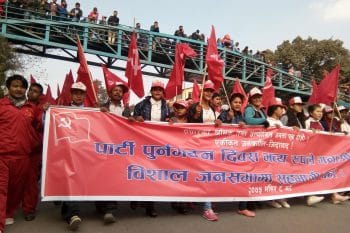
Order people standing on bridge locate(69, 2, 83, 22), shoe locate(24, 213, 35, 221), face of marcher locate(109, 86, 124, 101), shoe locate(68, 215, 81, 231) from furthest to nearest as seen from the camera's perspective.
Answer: people standing on bridge locate(69, 2, 83, 22) < face of marcher locate(109, 86, 124, 101) < shoe locate(24, 213, 35, 221) < shoe locate(68, 215, 81, 231)

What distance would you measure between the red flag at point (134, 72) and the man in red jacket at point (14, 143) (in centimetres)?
283

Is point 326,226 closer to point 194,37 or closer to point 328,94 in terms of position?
point 328,94

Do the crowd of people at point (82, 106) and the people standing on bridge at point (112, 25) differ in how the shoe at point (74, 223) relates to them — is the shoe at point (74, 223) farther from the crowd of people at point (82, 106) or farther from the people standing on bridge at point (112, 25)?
the people standing on bridge at point (112, 25)

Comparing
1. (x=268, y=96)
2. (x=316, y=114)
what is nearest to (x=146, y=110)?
(x=316, y=114)

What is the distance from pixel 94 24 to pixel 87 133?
13.4m

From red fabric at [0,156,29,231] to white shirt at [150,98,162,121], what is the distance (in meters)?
1.79

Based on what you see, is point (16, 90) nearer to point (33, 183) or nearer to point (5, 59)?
point (33, 183)

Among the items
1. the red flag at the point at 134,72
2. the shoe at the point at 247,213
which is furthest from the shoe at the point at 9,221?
the red flag at the point at 134,72

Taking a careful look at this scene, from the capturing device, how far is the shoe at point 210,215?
524 cm

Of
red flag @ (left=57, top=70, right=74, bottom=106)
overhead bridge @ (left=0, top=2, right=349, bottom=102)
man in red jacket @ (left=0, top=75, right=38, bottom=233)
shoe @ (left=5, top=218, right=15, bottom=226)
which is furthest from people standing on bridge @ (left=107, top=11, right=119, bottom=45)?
shoe @ (left=5, top=218, right=15, bottom=226)

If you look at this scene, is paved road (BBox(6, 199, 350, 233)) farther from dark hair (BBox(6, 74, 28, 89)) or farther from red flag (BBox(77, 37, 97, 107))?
dark hair (BBox(6, 74, 28, 89))

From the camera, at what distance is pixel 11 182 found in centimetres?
462

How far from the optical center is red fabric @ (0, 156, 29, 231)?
4359 mm

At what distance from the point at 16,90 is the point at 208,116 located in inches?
107
